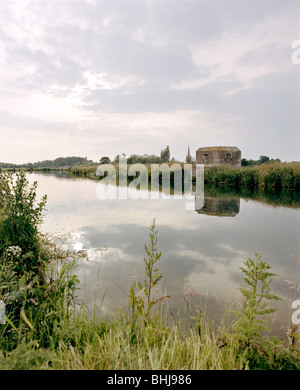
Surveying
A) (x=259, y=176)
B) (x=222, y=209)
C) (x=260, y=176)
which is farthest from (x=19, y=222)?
(x=259, y=176)

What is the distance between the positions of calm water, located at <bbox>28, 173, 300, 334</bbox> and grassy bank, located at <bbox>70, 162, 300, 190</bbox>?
7700 mm

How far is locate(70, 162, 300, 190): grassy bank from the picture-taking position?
17773 mm

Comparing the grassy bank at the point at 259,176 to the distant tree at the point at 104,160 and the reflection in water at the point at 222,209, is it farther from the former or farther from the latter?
the distant tree at the point at 104,160

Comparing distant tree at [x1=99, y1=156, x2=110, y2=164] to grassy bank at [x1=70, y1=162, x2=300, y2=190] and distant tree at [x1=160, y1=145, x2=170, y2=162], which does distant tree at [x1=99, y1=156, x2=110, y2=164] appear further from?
grassy bank at [x1=70, y1=162, x2=300, y2=190]

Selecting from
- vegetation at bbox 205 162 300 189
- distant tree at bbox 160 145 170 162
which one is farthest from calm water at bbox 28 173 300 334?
distant tree at bbox 160 145 170 162

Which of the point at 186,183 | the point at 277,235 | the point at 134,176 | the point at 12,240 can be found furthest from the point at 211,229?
the point at 134,176

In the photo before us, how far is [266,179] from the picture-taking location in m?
19.2

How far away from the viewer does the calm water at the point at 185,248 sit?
360 cm

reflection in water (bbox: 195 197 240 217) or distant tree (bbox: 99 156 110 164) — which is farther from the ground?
distant tree (bbox: 99 156 110 164)

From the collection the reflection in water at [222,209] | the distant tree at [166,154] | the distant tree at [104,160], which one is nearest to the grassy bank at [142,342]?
the reflection in water at [222,209]

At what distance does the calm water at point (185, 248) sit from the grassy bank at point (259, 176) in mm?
7700

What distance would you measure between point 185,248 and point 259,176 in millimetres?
16660
